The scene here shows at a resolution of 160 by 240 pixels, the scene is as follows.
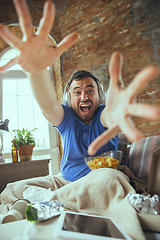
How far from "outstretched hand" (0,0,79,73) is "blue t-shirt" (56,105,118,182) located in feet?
2.19

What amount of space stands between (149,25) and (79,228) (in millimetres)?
2009

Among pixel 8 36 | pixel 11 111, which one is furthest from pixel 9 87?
pixel 8 36

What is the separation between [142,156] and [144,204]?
596 mm

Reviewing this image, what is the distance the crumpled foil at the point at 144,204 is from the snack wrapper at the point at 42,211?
22 centimetres

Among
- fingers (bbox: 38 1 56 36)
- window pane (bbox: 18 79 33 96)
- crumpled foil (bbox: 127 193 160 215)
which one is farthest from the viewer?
window pane (bbox: 18 79 33 96)

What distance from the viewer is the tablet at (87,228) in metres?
0.36

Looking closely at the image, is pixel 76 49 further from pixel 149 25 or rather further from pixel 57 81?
pixel 149 25

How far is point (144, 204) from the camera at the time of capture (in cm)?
49

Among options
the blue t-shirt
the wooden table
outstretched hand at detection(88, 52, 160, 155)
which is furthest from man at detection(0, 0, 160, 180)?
the wooden table

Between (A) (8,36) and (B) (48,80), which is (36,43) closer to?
(A) (8,36)

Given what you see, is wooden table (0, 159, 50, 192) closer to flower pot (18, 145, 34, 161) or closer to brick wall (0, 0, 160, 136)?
flower pot (18, 145, 34, 161)

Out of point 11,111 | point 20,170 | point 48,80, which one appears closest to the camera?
point 48,80

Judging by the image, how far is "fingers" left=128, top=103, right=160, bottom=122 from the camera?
0.25 m

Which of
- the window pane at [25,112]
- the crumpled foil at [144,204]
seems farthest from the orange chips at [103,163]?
the window pane at [25,112]
